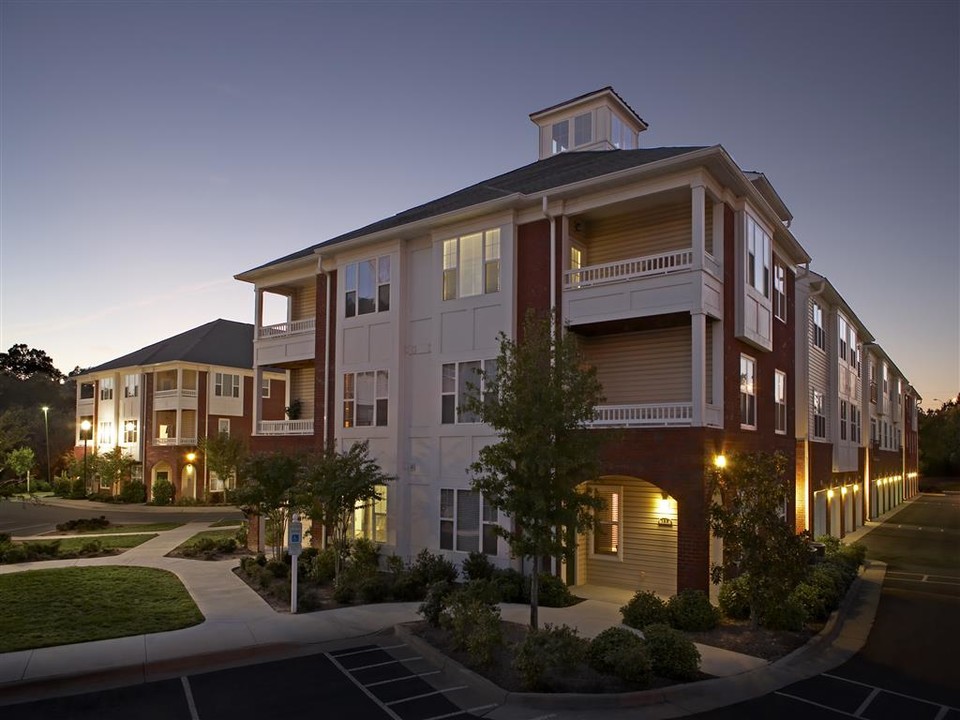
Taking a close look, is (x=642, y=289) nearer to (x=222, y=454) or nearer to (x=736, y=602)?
(x=736, y=602)

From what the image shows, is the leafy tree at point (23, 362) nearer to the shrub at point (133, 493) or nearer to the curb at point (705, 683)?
the shrub at point (133, 493)

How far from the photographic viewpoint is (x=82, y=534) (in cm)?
3253

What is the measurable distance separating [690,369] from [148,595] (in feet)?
49.9

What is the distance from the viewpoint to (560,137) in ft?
92.9

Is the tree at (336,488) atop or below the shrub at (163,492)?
atop

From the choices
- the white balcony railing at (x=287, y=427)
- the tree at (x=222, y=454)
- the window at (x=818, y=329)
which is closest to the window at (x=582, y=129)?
the window at (x=818, y=329)

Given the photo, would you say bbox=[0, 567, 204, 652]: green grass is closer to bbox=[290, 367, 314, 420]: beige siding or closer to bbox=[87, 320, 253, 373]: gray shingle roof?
bbox=[290, 367, 314, 420]: beige siding

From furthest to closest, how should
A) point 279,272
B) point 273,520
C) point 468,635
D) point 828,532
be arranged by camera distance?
point 828,532
point 279,272
point 273,520
point 468,635

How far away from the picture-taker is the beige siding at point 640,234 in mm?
19719

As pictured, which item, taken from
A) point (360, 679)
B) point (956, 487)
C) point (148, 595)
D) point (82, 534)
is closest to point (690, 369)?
point (360, 679)

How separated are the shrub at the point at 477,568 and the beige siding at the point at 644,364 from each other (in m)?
5.51

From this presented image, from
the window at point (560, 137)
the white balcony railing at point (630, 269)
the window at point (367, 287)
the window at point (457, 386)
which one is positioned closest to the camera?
the white balcony railing at point (630, 269)

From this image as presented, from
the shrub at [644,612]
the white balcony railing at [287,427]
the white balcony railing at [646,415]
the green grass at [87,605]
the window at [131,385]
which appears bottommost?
the green grass at [87,605]

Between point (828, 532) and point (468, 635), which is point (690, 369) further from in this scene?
point (828, 532)
